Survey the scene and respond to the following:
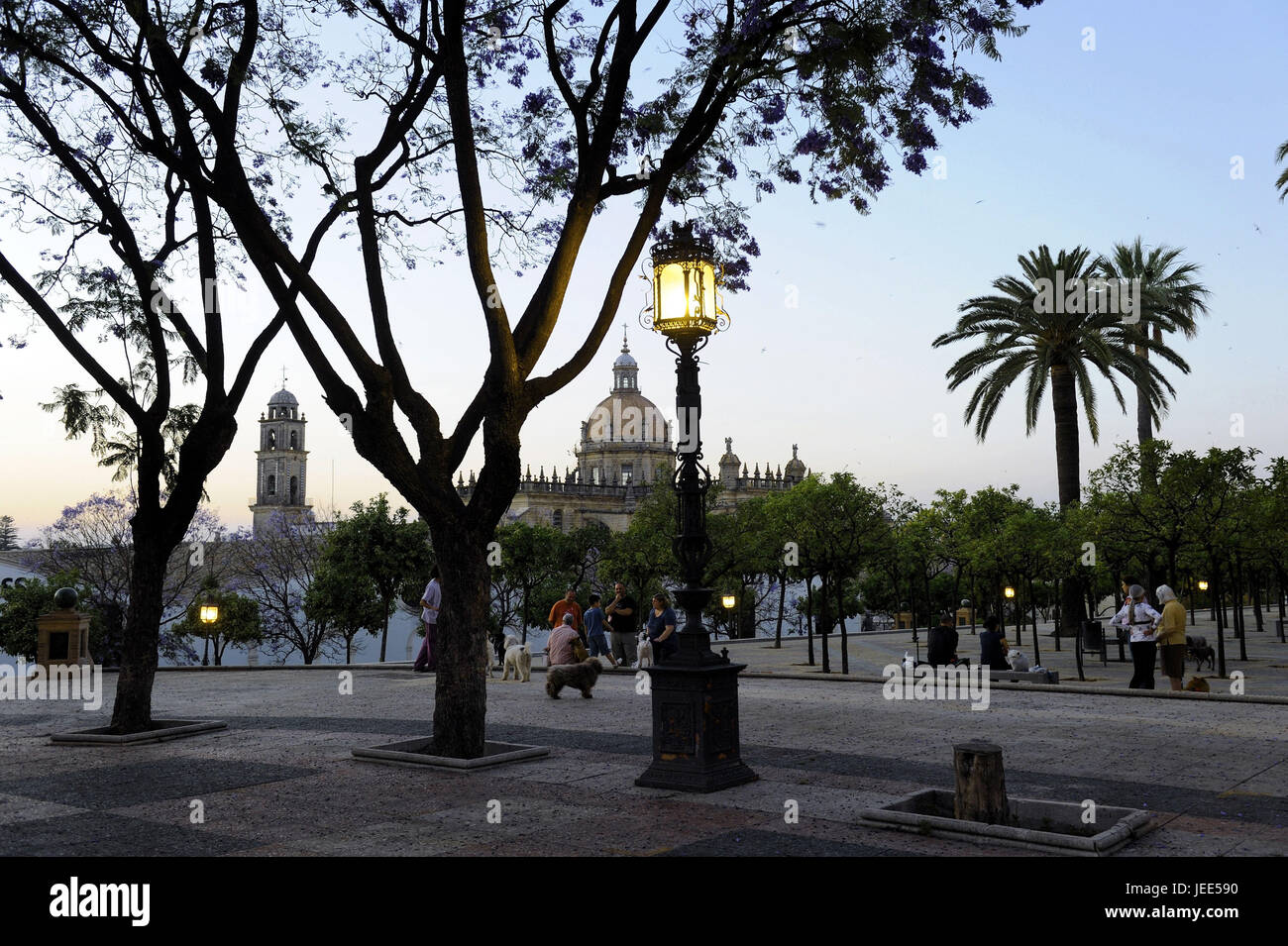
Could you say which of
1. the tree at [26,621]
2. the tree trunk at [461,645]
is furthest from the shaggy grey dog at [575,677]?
the tree at [26,621]

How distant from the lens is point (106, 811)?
289 inches

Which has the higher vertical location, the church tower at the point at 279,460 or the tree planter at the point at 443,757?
the church tower at the point at 279,460

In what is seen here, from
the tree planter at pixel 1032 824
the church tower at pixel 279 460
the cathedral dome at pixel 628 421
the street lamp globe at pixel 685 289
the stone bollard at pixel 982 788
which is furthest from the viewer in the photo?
the cathedral dome at pixel 628 421

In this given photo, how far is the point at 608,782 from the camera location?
27.0 ft

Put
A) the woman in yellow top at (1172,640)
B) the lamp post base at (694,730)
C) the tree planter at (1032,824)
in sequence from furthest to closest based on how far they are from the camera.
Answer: the woman in yellow top at (1172,640), the lamp post base at (694,730), the tree planter at (1032,824)

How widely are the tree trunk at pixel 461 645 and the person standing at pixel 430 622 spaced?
5122 mm

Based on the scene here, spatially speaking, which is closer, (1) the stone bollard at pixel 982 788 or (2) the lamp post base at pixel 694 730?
(1) the stone bollard at pixel 982 788

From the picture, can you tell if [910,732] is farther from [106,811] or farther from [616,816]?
[106,811]

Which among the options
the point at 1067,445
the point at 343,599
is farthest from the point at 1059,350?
the point at 343,599

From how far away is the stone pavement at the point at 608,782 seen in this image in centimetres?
629

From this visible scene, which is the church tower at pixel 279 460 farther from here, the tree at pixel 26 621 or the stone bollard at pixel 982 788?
the stone bollard at pixel 982 788

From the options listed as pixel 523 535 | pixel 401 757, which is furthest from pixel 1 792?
pixel 523 535

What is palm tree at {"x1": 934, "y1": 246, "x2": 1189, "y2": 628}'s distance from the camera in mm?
27391
